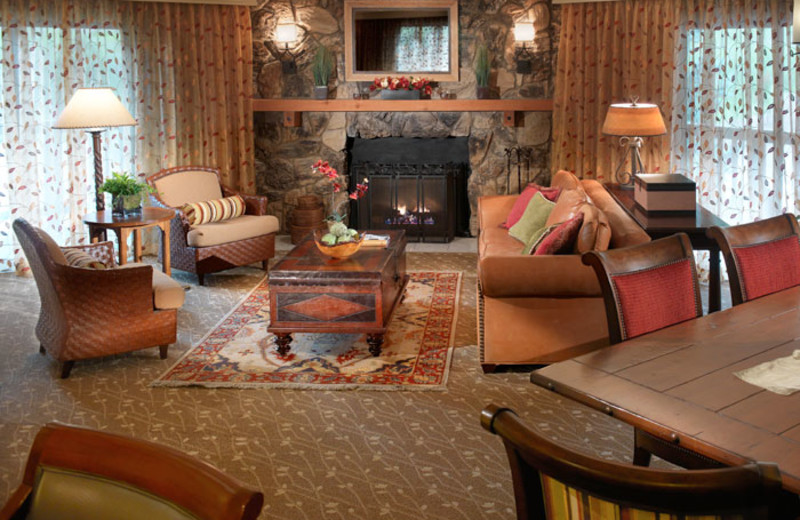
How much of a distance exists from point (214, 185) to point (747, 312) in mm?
4998

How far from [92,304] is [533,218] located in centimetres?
271

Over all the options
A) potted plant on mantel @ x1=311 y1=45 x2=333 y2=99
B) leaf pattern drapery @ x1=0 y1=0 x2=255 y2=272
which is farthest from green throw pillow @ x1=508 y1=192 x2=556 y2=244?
leaf pattern drapery @ x1=0 y1=0 x2=255 y2=272

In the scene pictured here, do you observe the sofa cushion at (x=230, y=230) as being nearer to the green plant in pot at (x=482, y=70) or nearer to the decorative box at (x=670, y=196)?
the green plant in pot at (x=482, y=70)

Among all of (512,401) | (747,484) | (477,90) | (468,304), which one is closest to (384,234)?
(468,304)

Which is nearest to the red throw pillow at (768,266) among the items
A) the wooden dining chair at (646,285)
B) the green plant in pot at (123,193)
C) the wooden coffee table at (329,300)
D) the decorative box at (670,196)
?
the wooden dining chair at (646,285)

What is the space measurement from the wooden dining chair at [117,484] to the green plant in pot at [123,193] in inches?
181

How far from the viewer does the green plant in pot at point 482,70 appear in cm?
778

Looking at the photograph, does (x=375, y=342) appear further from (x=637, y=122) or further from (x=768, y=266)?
(x=637, y=122)

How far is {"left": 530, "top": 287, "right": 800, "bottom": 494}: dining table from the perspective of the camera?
79.5 inches

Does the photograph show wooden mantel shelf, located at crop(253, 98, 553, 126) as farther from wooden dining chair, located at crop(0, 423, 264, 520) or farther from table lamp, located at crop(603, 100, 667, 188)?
wooden dining chair, located at crop(0, 423, 264, 520)

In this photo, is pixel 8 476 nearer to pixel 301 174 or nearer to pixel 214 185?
pixel 214 185

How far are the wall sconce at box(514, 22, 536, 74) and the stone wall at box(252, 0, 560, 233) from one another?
58 mm

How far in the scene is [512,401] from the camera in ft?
14.3

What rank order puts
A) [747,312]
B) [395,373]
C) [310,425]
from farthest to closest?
[395,373]
[310,425]
[747,312]
